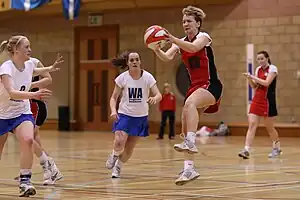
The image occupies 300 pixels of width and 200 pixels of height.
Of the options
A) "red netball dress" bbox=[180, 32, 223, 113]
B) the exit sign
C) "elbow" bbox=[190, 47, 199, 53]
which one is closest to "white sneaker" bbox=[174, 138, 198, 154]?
"red netball dress" bbox=[180, 32, 223, 113]

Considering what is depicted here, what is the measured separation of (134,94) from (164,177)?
3.82 feet

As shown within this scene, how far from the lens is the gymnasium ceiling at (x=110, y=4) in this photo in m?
23.3

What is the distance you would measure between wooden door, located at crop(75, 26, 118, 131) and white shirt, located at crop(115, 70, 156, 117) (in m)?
16.3

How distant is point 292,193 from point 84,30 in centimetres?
1970

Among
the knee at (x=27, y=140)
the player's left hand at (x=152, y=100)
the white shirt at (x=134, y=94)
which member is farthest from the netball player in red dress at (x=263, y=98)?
the knee at (x=27, y=140)

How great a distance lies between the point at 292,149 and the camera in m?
15.1

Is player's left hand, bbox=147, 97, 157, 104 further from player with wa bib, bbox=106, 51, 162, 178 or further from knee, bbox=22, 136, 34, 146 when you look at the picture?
knee, bbox=22, 136, 34, 146

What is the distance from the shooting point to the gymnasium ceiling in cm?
2329

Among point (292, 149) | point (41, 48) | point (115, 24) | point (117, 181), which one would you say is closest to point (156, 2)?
point (115, 24)

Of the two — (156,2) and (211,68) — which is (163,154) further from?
(156,2)

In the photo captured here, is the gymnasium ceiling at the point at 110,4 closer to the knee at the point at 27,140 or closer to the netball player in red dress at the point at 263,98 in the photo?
the netball player in red dress at the point at 263,98

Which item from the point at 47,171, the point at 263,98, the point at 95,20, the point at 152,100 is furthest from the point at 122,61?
the point at 95,20

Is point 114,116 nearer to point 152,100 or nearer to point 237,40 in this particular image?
point 152,100

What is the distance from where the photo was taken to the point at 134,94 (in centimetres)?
A: 930
